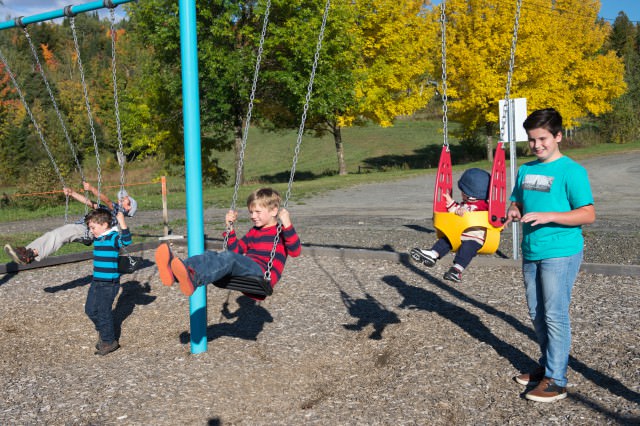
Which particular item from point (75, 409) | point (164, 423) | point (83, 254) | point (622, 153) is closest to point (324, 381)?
point (164, 423)

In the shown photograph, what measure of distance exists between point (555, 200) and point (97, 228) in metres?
3.85

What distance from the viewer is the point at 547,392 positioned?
4059mm

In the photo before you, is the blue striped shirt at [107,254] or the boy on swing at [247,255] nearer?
the boy on swing at [247,255]

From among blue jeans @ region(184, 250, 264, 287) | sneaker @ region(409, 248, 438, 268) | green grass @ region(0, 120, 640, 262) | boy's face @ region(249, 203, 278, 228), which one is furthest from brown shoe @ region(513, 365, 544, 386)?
green grass @ region(0, 120, 640, 262)

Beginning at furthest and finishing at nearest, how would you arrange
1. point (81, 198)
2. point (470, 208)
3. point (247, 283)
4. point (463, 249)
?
point (81, 198), point (463, 249), point (470, 208), point (247, 283)

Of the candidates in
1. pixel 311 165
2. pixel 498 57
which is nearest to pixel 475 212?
pixel 498 57

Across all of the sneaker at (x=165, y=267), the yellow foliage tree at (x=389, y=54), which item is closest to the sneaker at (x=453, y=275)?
the sneaker at (x=165, y=267)

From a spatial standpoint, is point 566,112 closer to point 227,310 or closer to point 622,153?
point 622,153

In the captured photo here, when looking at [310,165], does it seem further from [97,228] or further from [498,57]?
[97,228]

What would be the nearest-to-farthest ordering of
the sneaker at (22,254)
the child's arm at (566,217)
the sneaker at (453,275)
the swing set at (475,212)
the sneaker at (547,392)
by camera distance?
the child's arm at (566,217) < the sneaker at (547,392) < the swing set at (475,212) < the sneaker at (453,275) < the sneaker at (22,254)

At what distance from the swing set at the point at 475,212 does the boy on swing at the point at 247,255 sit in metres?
1.22

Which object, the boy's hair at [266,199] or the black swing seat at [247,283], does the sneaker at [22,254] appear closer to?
the boy's hair at [266,199]

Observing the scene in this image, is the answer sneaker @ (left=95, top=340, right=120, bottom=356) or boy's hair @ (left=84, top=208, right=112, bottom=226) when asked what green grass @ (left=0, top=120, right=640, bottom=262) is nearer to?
boy's hair @ (left=84, top=208, right=112, bottom=226)

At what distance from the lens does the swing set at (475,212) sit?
15.7 ft
